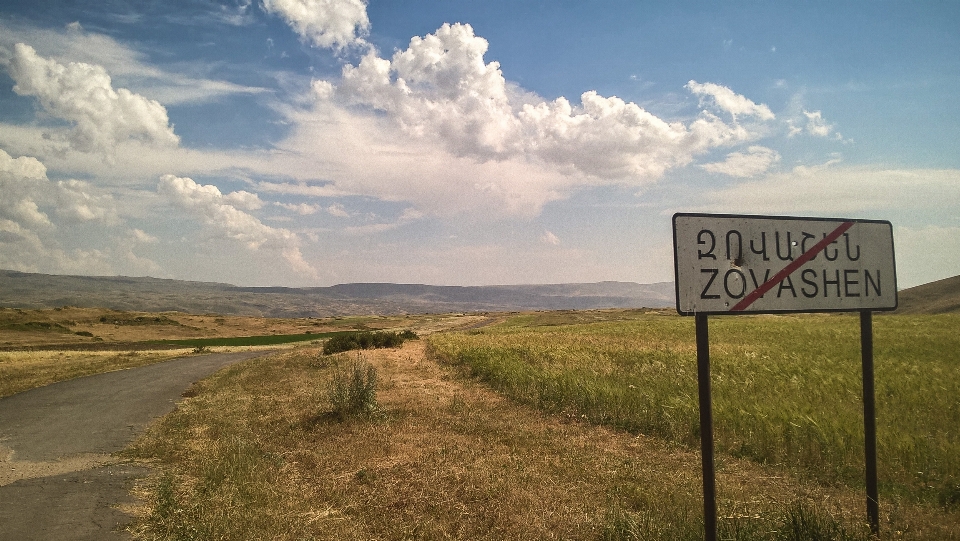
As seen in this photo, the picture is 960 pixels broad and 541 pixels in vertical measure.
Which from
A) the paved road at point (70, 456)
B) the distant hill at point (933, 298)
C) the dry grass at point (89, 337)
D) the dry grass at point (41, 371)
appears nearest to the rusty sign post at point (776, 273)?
the paved road at point (70, 456)

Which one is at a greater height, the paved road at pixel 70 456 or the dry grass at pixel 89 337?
the paved road at pixel 70 456

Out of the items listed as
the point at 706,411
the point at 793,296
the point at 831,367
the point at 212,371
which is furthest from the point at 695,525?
the point at 212,371

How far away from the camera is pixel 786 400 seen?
11766mm

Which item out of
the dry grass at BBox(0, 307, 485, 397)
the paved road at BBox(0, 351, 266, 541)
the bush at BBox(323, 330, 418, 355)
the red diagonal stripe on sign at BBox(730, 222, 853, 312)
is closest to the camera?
the red diagonal stripe on sign at BBox(730, 222, 853, 312)

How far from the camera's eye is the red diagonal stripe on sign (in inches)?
192

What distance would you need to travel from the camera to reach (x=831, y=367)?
687 inches

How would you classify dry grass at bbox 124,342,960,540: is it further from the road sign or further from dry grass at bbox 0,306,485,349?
dry grass at bbox 0,306,485,349

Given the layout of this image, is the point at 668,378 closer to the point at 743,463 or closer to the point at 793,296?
the point at 743,463

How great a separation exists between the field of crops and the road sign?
352cm

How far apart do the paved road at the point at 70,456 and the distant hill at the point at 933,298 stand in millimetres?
90320

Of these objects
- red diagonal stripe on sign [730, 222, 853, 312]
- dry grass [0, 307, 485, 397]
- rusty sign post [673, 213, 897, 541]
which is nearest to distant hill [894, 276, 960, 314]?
dry grass [0, 307, 485, 397]

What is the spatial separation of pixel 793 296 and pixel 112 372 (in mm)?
31035

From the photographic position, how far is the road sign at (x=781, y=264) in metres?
4.73

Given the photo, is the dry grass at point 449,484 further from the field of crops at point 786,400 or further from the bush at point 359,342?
the bush at point 359,342
